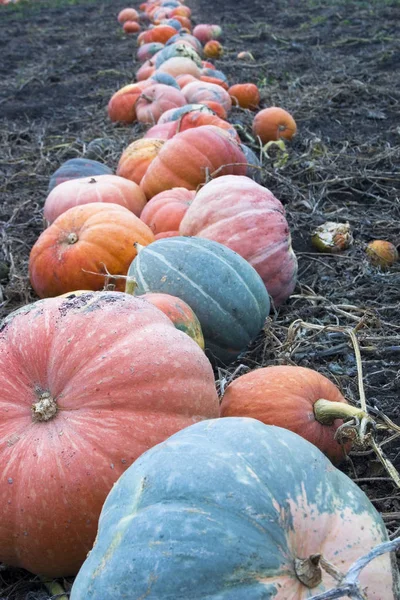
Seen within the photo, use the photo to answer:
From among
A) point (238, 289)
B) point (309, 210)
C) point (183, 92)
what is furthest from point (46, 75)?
point (238, 289)

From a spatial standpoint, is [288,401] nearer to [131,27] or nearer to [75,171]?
[75,171]

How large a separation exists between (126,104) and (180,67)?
1.21 metres

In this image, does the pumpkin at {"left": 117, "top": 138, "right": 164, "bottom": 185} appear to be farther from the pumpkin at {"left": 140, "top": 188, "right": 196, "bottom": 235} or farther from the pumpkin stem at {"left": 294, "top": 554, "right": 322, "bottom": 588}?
the pumpkin stem at {"left": 294, "top": 554, "right": 322, "bottom": 588}

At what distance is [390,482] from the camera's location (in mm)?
2189

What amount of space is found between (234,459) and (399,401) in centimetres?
133

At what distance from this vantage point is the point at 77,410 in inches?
71.3

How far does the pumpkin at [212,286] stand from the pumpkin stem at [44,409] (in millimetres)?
1019

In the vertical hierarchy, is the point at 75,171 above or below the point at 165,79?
above

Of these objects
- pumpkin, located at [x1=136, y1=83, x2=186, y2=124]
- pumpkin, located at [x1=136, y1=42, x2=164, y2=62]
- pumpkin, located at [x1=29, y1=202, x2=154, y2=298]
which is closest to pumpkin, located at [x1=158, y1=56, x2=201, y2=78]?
pumpkin, located at [x1=136, y1=83, x2=186, y2=124]

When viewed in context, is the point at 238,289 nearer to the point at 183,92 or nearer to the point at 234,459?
the point at 234,459

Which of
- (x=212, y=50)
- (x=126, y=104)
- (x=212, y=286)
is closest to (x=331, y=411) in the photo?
(x=212, y=286)

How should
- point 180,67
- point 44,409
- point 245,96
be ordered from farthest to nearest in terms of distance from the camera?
1. point 180,67
2. point 245,96
3. point 44,409

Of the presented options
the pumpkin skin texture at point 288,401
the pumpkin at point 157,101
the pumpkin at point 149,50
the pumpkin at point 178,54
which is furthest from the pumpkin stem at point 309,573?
the pumpkin at point 149,50

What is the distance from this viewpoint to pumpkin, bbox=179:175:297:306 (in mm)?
3258
